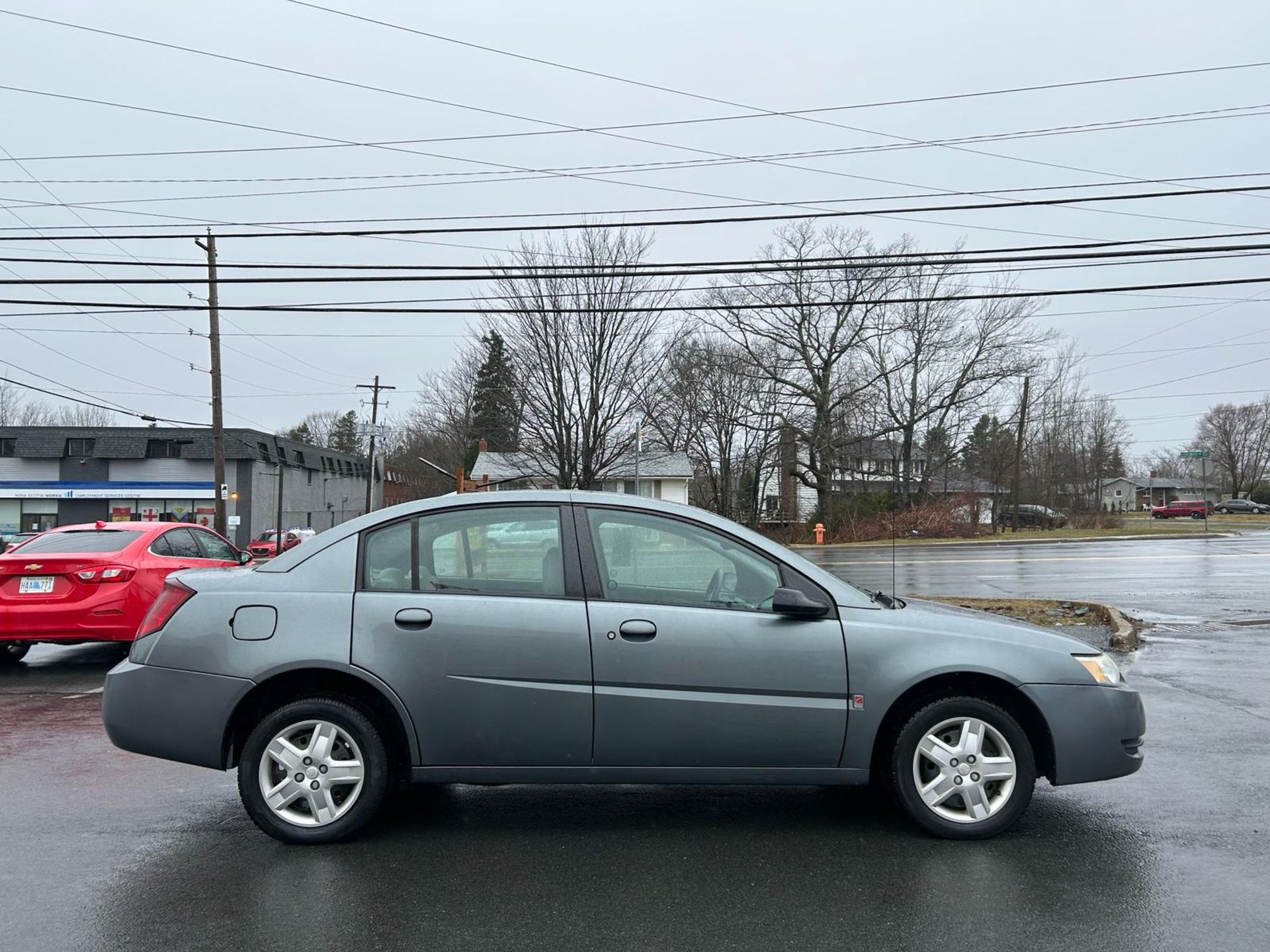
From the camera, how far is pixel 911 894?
3809 mm

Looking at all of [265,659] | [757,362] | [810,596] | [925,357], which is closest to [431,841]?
[265,659]

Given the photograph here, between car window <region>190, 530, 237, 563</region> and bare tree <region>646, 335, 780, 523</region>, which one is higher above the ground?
bare tree <region>646, 335, 780, 523</region>

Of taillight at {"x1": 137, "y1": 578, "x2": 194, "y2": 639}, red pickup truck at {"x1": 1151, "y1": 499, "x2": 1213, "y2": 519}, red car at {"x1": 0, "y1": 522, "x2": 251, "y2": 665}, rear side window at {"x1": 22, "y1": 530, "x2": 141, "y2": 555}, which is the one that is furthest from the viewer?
red pickup truck at {"x1": 1151, "y1": 499, "x2": 1213, "y2": 519}

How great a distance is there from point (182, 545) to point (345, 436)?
4126 inches

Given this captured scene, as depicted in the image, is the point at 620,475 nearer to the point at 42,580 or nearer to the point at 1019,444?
the point at 1019,444

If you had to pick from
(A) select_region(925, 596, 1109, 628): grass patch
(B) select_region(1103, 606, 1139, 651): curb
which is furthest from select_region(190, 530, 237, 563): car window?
(B) select_region(1103, 606, 1139, 651): curb

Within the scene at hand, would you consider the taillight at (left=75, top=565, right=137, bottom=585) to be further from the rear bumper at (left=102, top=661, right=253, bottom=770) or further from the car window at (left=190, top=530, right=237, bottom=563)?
the rear bumper at (left=102, top=661, right=253, bottom=770)

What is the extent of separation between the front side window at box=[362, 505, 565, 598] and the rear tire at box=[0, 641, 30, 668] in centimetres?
734

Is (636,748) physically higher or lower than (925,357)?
lower

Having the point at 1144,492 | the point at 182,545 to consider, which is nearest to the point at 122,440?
the point at 182,545

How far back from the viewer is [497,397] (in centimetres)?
3175

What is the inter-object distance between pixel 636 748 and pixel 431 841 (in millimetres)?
1078

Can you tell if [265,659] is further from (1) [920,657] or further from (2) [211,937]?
(1) [920,657]

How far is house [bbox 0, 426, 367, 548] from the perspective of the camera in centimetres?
5138
